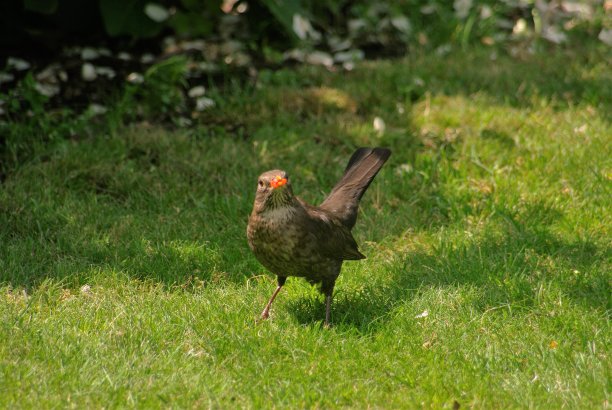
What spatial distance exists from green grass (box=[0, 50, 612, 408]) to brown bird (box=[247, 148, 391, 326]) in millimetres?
272

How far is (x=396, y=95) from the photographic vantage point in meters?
8.10

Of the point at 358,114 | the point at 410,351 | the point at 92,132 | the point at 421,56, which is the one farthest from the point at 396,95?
the point at 410,351

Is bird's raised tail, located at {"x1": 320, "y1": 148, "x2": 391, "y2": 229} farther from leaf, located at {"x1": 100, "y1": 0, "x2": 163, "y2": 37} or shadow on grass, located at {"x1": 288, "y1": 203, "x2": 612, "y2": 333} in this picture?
leaf, located at {"x1": 100, "y1": 0, "x2": 163, "y2": 37}

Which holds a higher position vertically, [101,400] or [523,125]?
[101,400]

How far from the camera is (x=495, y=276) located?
5.45 metres

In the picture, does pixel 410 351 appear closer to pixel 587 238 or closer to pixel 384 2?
pixel 587 238

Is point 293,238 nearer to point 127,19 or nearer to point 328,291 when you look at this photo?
point 328,291

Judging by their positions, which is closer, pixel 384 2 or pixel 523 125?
pixel 523 125

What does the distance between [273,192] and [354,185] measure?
91 centimetres

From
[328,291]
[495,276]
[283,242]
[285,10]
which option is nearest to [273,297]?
[328,291]

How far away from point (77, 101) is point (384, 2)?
3734 millimetres

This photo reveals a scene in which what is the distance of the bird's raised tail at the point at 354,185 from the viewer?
18.2 ft

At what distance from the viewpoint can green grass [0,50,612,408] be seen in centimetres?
438

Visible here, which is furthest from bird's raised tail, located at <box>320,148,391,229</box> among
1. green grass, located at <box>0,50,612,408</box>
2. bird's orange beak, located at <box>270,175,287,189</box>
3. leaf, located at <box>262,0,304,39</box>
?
leaf, located at <box>262,0,304,39</box>
